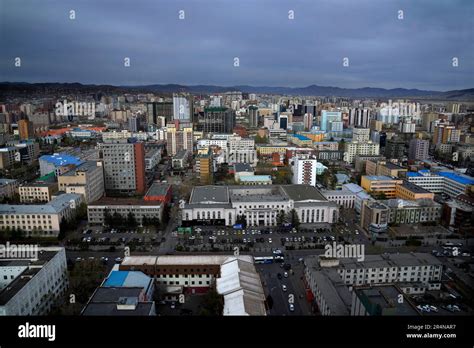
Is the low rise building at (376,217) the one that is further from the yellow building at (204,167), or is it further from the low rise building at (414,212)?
the yellow building at (204,167)

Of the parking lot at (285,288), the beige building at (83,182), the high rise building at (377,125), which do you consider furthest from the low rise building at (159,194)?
the high rise building at (377,125)

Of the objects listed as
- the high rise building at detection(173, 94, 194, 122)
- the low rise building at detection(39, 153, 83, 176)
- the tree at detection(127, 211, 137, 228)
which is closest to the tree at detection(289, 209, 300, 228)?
the tree at detection(127, 211, 137, 228)

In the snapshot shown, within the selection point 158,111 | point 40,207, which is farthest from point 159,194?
point 158,111

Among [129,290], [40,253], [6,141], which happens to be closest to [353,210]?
[129,290]

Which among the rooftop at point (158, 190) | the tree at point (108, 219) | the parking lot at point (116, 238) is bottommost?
the parking lot at point (116, 238)

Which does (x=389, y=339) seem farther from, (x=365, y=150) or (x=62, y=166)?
(x=365, y=150)
